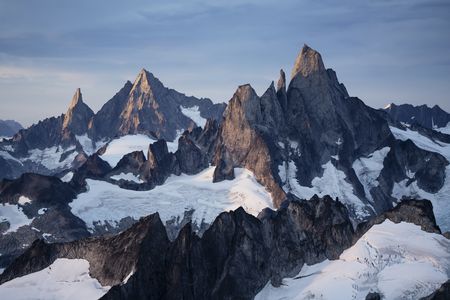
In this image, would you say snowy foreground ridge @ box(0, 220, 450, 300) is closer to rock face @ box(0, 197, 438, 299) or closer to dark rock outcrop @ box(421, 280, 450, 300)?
rock face @ box(0, 197, 438, 299)

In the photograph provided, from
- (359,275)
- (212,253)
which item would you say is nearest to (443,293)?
(359,275)

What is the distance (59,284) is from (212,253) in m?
36.8

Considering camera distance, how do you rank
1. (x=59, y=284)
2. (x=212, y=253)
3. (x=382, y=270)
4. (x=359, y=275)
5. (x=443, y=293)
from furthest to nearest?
(x=212, y=253)
(x=59, y=284)
(x=359, y=275)
(x=382, y=270)
(x=443, y=293)

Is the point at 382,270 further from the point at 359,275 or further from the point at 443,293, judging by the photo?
the point at 443,293

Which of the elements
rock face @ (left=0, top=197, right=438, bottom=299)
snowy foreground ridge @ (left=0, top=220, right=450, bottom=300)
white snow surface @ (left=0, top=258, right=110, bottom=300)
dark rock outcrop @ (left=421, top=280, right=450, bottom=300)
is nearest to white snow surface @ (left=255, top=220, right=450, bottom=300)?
snowy foreground ridge @ (left=0, top=220, right=450, bottom=300)

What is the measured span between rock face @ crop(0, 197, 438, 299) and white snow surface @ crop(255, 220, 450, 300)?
4548mm

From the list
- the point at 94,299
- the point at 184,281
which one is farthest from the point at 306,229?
the point at 94,299

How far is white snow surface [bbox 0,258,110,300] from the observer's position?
5340 inches

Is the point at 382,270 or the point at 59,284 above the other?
the point at 382,270

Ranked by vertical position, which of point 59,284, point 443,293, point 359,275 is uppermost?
point 443,293

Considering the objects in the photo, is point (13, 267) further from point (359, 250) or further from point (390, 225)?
point (390, 225)

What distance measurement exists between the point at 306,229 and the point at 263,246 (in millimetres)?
13596

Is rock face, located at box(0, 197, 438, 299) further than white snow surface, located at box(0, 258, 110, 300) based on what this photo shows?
Yes

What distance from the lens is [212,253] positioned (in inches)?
6270
